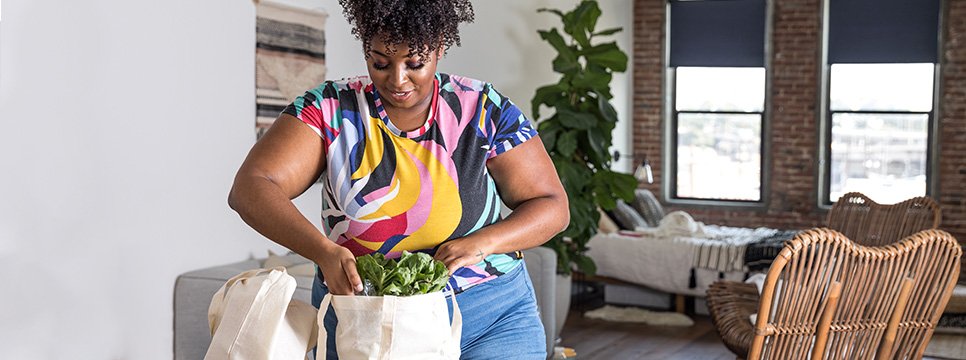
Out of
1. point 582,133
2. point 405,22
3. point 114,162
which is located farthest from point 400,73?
point 582,133

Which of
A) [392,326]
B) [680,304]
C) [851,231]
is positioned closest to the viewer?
[392,326]

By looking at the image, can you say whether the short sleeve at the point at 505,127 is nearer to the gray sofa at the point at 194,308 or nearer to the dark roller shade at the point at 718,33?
the gray sofa at the point at 194,308

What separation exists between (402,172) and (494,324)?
0.28 m

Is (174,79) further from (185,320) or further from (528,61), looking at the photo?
(528,61)

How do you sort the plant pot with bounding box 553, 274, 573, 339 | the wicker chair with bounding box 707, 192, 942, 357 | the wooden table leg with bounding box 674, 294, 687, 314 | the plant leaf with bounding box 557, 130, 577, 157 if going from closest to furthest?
the wicker chair with bounding box 707, 192, 942, 357, the plant pot with bounding box 553, 274, 573, 339, the plant leaf with bounding box 557, 130, 577, 157, the wooden table leg with bounding box 674, 294, 687, 314

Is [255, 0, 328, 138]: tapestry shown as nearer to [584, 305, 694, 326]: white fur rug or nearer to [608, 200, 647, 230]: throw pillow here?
[584, 305, 694, 326]: white fur rug

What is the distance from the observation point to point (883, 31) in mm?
8016

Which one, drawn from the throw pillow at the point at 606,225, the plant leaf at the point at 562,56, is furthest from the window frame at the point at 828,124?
the plant leaf at the point at 562,56

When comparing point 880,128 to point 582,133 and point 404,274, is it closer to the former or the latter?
point 582,133

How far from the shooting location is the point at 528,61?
6.78m

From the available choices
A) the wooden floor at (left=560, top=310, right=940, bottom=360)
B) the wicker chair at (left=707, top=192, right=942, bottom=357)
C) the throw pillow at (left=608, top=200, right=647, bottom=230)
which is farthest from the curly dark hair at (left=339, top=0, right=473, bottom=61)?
the throw pillow at (left=608, top=200, right=647, bottom=230)

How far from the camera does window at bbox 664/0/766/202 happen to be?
27.8ft

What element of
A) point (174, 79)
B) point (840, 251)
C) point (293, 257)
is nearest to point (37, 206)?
point (174, 79)

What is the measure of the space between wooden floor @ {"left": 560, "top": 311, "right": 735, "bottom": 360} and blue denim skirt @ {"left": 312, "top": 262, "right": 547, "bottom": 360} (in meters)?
3.83
